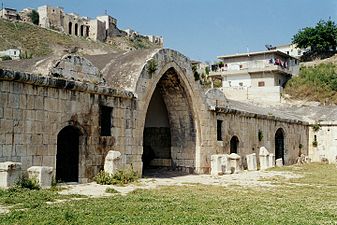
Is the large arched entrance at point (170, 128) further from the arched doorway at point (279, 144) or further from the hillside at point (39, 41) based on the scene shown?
the hillside at point (39, 41)

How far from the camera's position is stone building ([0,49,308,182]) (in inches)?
433

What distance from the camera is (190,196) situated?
989cm

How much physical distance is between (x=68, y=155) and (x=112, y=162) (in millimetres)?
1312

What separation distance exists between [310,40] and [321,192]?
51516mm

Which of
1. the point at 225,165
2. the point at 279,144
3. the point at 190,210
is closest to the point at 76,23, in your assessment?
the point at 279,144

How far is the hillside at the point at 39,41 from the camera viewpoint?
64062 millimetres

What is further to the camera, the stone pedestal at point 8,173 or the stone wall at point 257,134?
the stone wall at point 257,134

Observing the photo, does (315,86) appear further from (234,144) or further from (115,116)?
(115,116)

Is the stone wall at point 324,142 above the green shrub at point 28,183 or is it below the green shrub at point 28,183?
above

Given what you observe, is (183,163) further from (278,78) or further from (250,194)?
(278,78)

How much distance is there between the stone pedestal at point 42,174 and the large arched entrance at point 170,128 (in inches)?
307

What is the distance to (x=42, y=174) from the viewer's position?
10539 millimetres

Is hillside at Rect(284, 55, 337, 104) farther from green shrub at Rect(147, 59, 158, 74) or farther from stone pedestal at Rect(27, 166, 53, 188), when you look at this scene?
stone pedestal at Rect(27, 166, 53, 188)

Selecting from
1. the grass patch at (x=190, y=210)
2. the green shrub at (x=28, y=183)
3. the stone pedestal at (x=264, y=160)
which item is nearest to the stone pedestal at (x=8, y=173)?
the green shrub at (x=28, y=183)
